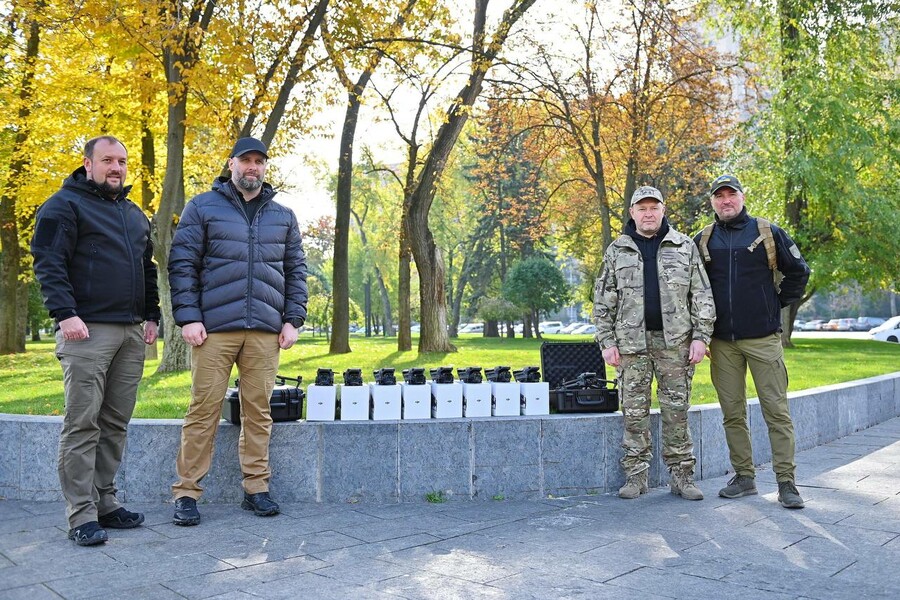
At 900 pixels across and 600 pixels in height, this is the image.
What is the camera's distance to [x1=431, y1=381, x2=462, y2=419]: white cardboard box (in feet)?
20.2

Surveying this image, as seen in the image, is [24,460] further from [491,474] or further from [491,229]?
[491,229]

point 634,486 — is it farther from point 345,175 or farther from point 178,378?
point 345,175

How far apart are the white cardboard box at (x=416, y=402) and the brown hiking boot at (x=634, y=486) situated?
5.17ft

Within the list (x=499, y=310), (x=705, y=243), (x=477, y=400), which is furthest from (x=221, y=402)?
(x=499, y=310)

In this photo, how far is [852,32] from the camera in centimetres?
2064

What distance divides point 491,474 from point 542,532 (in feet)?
3.39

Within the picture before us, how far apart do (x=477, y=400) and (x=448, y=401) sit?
0.76 feet

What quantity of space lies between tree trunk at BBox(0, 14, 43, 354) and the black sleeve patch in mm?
15880

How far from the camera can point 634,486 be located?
19.8 feet

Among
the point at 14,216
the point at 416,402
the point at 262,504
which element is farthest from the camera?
the point at 14,216

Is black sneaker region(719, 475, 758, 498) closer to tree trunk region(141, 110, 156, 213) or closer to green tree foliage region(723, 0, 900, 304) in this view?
tree trunk region(141, 110, 156, 213)

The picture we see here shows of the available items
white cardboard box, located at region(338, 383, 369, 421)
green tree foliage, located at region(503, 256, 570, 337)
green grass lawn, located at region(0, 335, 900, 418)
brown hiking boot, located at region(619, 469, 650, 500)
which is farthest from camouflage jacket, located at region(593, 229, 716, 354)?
green tree foliage, located at region(503, 256, 570, 337)

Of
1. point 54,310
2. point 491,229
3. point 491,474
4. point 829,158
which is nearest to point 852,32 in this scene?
point 829,158

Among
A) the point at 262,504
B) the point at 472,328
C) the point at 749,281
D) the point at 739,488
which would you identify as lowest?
the point at 472,328
